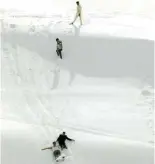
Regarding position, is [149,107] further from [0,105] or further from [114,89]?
[0,105]

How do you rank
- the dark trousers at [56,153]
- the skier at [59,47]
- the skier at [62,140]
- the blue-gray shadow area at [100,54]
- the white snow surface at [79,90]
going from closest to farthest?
the dark trousers at [56,153] → the skier at [62,140] → the white snow surface at [79,90] → the blue-gray shadow area at [100,54] → the skier at [59,47]

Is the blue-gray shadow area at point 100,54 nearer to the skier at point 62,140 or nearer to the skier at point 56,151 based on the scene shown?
the skier at point 62,140

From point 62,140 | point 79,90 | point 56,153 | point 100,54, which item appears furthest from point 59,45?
point 56,153

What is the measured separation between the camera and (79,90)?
17734 mm

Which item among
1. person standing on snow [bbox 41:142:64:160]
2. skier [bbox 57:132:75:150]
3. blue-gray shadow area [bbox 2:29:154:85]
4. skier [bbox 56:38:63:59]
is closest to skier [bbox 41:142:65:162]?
person standing on snow [bbox 41:142:64:160]

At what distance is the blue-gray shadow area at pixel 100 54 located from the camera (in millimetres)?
18328

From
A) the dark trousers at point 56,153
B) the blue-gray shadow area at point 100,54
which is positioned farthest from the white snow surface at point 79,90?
the dark trousers at point 56,153

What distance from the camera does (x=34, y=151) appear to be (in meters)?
15.4

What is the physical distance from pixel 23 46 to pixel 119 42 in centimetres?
479

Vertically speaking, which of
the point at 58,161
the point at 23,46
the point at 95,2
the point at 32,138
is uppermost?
the point at 95,2

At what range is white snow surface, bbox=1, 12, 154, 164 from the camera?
15406 mm

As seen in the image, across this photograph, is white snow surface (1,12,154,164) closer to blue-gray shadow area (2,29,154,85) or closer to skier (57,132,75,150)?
blue-gray shadow area (2,29,154,85)

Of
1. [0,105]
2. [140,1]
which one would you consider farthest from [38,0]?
[0,105]

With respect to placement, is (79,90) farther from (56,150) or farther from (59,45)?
(56,150)
